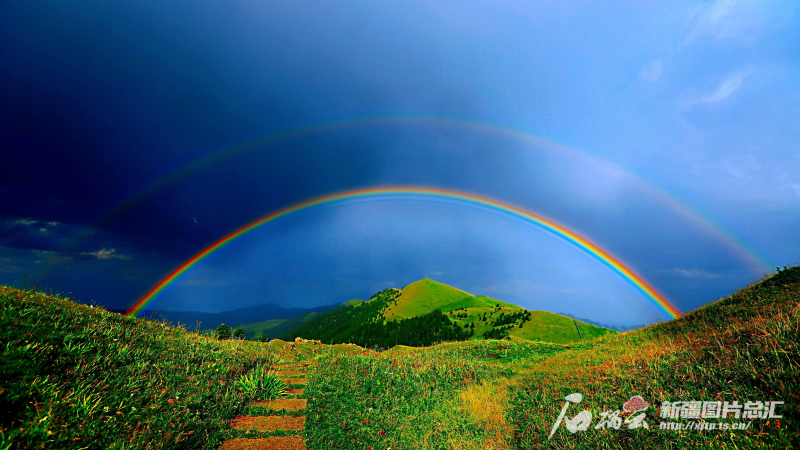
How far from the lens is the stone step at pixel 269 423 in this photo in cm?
750

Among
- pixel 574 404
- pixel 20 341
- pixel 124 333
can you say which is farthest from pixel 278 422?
pixel 574 404

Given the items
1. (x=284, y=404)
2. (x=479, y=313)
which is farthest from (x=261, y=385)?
(x=479, y=313)

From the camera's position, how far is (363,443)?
279 inches

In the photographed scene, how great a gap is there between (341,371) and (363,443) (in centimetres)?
482

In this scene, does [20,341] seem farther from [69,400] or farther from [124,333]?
[124,333]

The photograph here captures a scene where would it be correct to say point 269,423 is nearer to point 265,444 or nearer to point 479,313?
point 265,444

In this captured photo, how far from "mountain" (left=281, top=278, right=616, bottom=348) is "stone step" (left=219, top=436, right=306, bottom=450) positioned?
19.9m

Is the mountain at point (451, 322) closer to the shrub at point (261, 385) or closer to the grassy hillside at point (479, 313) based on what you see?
the grassy hillside at point (479, 313)

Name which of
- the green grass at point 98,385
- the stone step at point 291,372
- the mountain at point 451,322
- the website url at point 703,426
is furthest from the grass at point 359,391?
the mountain at point 451,322

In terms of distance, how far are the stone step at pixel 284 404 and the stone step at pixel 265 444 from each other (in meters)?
1.60

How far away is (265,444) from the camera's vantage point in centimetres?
688

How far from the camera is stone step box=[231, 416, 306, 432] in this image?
750 centimetres

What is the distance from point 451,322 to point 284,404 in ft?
122

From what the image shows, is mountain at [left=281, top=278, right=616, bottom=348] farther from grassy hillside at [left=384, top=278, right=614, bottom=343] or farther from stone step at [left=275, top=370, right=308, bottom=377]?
stone step at [left=275, top=370, right=308, bottom=377]
